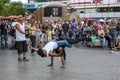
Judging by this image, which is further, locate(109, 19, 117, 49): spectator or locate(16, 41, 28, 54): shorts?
locate(109, 19, 117, 49): spectator

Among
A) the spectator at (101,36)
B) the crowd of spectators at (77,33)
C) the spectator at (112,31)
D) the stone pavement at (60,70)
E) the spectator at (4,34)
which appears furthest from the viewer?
the spectator at (101,36)

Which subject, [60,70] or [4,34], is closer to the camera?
[60,70]

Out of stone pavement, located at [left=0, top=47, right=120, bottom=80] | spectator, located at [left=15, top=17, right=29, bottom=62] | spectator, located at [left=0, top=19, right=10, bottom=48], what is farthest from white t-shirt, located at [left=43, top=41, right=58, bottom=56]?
spectator, located at [left=0, top=19, right=10, bottom=48]

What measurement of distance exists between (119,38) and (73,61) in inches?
279

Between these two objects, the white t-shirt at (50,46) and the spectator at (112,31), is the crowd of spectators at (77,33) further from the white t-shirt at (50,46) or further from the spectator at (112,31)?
the white t-shirt at (50,46)

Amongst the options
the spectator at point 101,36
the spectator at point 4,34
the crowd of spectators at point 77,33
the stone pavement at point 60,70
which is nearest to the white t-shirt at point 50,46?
the stone pavement at point 60,70

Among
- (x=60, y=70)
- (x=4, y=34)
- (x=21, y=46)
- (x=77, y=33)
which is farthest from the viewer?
(x=77, y=33)

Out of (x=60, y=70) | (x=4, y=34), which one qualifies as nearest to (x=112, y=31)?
(x=4, y=34)

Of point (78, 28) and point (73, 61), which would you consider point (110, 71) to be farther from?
point (78, 28)

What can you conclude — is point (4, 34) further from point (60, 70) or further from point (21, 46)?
point (60, 70)

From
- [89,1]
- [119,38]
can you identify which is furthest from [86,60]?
[89,1]

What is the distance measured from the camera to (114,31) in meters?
22.4

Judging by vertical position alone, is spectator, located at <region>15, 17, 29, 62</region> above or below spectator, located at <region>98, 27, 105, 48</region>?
above

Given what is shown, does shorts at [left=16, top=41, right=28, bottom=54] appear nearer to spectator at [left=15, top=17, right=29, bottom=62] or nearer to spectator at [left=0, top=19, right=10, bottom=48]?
spectator at [left=15, top=17, right=29, bottom=62]
